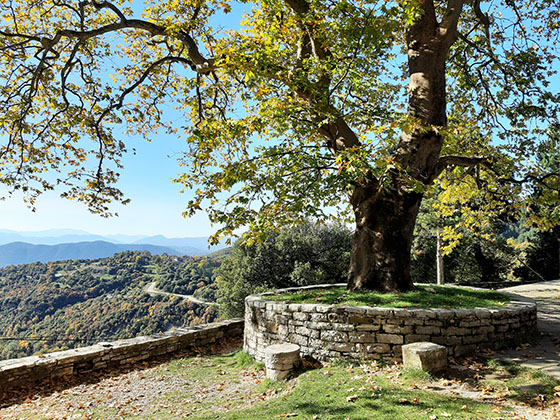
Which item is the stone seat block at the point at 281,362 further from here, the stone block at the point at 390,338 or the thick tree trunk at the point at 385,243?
the thick tree trunk at the point at 385,243

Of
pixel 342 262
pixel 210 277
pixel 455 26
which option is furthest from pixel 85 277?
pixel 455 26

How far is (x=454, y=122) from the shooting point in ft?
32.6

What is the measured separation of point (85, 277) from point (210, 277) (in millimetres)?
33192

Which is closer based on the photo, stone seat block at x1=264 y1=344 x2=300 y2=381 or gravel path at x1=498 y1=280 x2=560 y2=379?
gravel path at x1=498 y1=280 x2=560 y2=379

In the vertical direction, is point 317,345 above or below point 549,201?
below

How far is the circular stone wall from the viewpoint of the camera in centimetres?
556

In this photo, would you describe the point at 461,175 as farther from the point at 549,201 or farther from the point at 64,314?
the point at 64,314

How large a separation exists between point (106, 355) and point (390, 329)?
235 inches

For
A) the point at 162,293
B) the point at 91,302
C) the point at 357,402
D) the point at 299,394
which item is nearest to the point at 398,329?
the point at 357,402

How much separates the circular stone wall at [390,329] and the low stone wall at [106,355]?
3311 millimetres

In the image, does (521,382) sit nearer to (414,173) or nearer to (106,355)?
(414,173)

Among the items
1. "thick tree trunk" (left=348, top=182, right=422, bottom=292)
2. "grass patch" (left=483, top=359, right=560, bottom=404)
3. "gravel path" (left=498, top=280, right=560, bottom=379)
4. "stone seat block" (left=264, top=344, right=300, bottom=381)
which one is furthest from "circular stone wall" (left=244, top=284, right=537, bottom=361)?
"thick tree trunk" (left=348, top=182, right=422, bottom=292)

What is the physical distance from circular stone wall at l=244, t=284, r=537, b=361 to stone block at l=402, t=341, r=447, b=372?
55 centimetres

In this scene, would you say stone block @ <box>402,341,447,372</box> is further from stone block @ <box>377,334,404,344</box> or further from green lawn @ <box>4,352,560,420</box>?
stone block @ <box>377,334,404,344</box>
